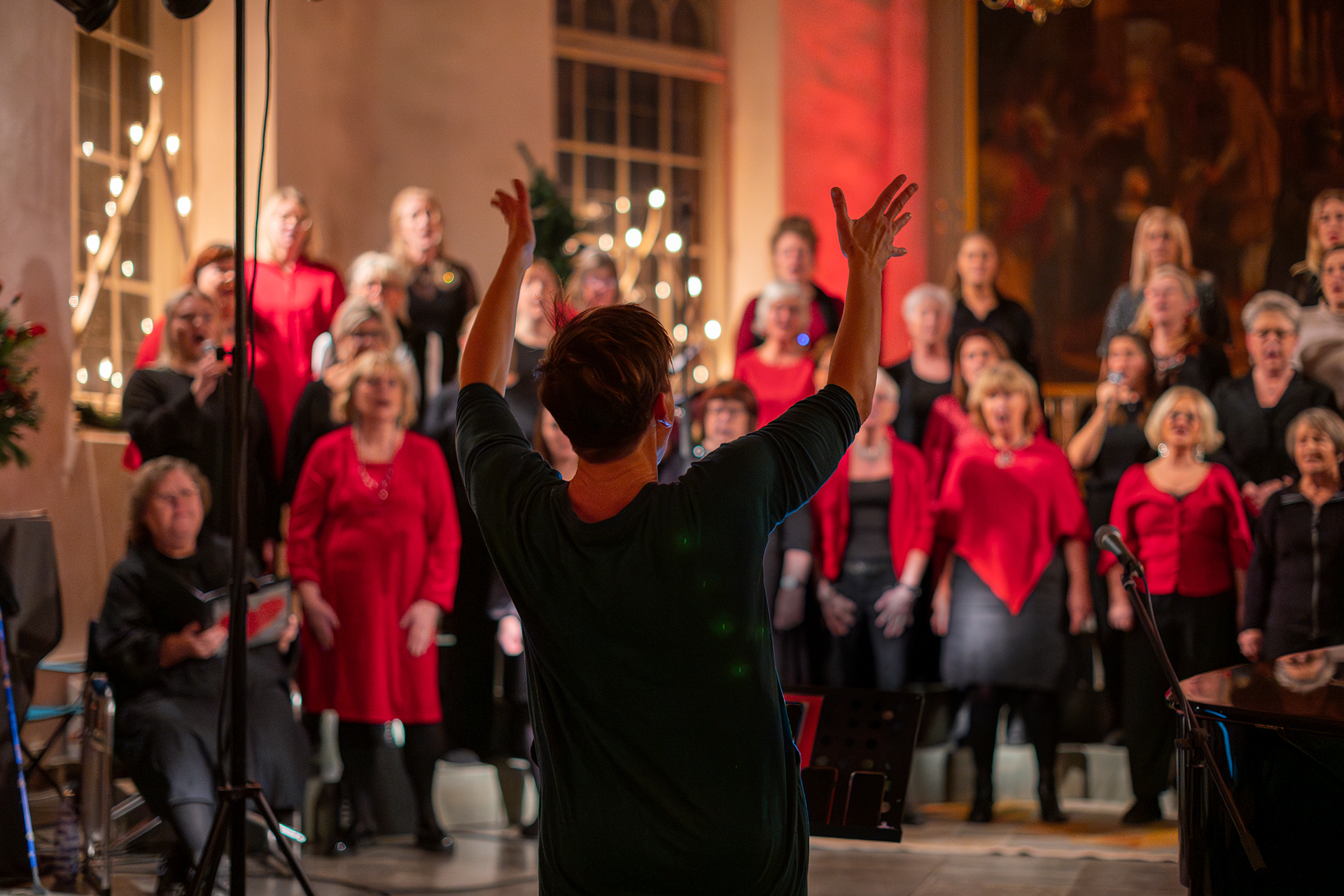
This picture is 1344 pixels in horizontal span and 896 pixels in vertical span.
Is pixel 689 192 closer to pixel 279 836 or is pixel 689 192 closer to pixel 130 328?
pixel 130 328

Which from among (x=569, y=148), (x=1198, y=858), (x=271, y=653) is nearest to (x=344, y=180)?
(x=569, y=148)

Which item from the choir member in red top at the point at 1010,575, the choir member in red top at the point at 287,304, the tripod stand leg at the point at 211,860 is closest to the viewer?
the tripod stand leg at the point at 211,860

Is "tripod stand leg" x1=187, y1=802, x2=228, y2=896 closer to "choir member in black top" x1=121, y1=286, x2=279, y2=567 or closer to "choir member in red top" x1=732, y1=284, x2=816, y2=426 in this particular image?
"choir member in black top" x1=121, y1=286, x2=279, y2=567

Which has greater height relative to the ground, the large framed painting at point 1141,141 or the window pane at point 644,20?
the window pane at point 644,20

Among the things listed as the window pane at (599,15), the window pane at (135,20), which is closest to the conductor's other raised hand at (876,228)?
the window pane at (135,20)

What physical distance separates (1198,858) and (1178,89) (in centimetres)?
734

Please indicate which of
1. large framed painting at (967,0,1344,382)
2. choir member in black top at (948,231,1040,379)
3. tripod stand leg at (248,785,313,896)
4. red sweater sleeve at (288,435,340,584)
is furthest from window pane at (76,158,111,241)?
large framed painting at (967,0,1344,382)

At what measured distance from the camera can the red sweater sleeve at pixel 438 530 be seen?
480 cm

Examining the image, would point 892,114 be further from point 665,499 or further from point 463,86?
point 665,499

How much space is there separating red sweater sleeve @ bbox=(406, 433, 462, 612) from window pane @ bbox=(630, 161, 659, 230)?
15.7 feet

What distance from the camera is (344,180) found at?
7676 mm

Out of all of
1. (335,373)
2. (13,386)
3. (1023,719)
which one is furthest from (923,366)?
(13,386)

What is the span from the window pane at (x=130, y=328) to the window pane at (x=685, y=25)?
4.44 meters

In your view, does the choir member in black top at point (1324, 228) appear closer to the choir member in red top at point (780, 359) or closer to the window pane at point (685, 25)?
the choir member in red top at point (780, 359)
